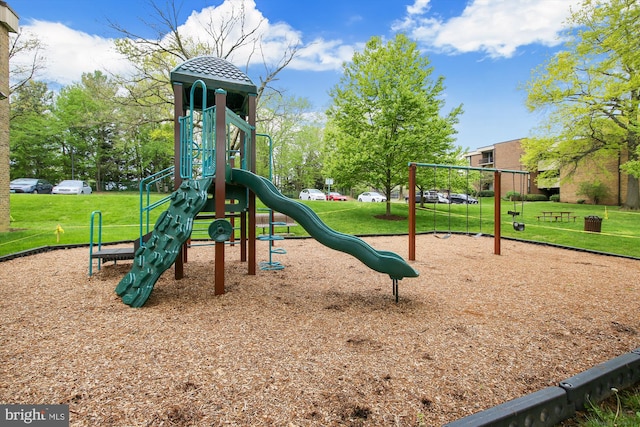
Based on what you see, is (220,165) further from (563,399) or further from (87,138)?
(87,138)

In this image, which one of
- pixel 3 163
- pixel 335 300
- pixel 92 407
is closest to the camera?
pixel 92 407

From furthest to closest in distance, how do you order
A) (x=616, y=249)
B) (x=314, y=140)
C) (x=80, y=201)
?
(x=314, y=140), (x=80, y=201), (x=616, y=249)

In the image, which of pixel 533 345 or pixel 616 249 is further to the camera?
pixel 616 249

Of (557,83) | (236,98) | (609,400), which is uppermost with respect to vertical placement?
(557,83)

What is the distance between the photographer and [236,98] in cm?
524

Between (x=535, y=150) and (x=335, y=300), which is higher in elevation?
(x=535, y=150)

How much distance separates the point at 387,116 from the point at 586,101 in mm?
11788

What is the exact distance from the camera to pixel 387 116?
1251 centimetres

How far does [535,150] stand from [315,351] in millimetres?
20526

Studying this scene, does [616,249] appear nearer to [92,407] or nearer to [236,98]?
[236,98]

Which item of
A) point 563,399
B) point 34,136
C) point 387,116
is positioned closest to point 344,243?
point 563,399

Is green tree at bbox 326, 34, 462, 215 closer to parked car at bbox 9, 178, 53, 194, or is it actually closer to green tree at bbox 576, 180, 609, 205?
green tree at bbox 576, 180, 609, 205

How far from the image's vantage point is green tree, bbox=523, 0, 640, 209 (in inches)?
611

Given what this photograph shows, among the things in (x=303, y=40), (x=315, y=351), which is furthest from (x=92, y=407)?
(x=303, y=40)
